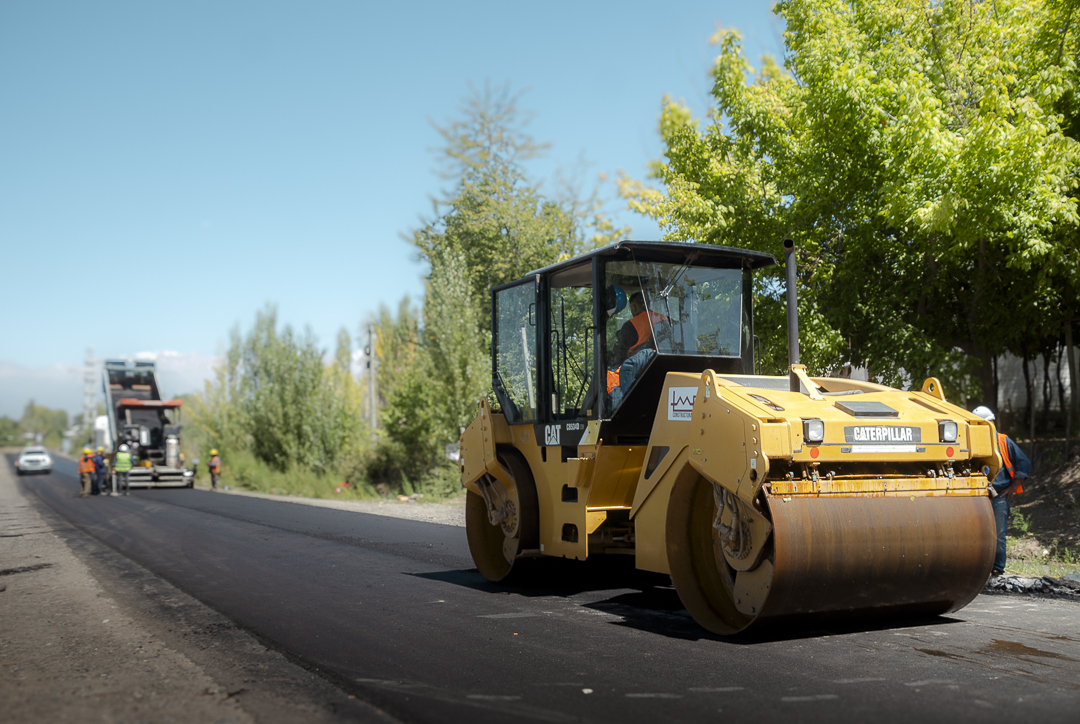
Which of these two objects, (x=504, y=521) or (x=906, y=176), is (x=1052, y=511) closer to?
(x=906, y=176)

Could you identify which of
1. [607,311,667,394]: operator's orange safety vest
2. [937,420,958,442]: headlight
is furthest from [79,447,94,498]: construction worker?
[937,420,958,442]: headlight

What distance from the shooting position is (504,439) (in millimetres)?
8766

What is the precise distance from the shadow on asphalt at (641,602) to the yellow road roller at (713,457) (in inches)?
5.6

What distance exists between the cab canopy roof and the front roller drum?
77.9 inches

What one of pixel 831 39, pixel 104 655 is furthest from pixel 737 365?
pixel 831 39

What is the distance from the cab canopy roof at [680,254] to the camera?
7324mm

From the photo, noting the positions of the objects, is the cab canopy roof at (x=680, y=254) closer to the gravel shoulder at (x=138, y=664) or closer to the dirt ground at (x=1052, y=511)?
the gravel shoulder at (x=138, y=664)

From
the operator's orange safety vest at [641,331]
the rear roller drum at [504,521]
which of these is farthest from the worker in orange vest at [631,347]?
the rear roller drum at [504,521]

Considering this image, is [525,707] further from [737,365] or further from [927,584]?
[737,365]

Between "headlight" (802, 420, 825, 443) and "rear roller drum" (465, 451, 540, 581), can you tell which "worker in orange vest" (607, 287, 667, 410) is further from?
"headlight" (802, 420, 825, 443)

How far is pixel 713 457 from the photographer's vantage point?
19.3 feet

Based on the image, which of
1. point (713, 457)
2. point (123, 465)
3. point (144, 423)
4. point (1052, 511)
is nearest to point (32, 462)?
point (144, 423)

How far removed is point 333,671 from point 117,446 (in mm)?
31210

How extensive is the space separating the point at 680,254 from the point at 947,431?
2522mm
